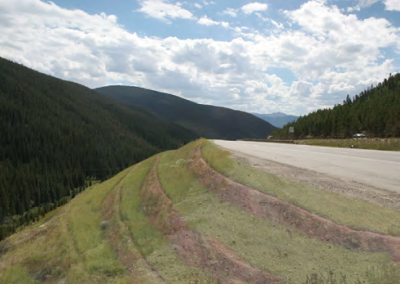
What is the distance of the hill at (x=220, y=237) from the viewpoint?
19.6ft

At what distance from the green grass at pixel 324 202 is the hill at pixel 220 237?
26mm

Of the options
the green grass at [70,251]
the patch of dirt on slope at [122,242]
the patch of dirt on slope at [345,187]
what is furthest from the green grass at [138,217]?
the patch of dirt on slope at [345,187]

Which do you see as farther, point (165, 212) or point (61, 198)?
point (61, 198)

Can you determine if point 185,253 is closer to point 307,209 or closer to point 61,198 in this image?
point 307,209

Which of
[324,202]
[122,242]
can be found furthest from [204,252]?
[324,202]

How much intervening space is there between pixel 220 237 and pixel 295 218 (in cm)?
204

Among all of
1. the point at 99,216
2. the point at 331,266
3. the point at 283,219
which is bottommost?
the point at 99,216

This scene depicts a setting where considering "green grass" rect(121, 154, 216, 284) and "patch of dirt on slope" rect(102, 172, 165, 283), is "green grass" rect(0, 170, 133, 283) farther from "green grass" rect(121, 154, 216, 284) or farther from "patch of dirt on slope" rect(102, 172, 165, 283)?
"green grass" rect(121, 154, 216, 284)

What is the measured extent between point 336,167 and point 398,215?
22.9ft

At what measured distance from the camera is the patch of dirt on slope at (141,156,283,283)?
19.6ft

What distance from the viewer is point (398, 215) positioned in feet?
22.9

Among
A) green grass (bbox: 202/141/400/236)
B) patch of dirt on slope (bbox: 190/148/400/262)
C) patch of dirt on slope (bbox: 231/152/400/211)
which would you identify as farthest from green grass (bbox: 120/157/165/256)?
patch of dirt on slope (bbox: 231/152/400/211)

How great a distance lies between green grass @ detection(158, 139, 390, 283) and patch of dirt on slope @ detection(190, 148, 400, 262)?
0.67 feet

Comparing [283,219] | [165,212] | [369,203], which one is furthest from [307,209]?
[165,212]
